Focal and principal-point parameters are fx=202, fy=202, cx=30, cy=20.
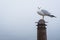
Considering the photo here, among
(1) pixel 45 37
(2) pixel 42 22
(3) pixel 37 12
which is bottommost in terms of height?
(1) pixel 45 37

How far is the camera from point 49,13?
16.9m

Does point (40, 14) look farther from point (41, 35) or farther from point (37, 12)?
point (41, 35)

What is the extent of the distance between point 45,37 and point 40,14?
2.18 m

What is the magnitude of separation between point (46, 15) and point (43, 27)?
138cm

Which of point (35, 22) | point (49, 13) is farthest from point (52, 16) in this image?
point (35, 22)

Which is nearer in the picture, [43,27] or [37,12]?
[43,27]

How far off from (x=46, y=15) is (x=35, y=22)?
1124mm

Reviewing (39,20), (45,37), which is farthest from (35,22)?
(45,37)

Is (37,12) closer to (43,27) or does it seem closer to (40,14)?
(40,14)

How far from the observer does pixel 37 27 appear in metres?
16.3

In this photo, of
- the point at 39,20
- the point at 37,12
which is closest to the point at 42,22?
the point at 39,20

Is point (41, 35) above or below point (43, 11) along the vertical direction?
below

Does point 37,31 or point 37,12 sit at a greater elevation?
point 37,12

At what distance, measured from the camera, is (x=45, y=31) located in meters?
16.2
